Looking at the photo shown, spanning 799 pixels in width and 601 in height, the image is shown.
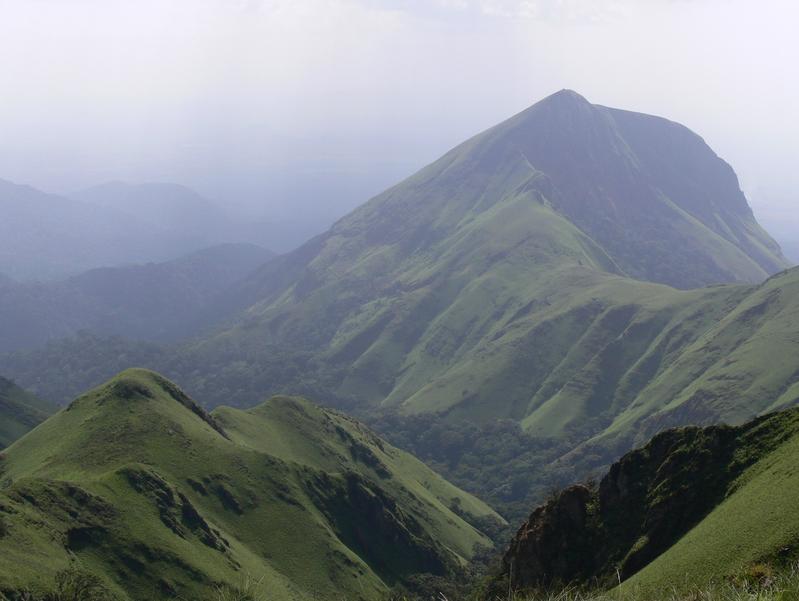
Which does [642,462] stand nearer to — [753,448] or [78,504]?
[753,448]

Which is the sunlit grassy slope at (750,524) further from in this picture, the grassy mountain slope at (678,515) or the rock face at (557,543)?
the rock face at (557,543)

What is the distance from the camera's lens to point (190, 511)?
120688 millimetres

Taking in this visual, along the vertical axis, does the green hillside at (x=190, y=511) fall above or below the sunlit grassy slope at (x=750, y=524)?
below

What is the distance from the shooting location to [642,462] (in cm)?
8544

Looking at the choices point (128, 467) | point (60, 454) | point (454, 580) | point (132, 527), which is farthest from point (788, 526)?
point (60, 454)

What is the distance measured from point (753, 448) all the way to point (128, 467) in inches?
3609

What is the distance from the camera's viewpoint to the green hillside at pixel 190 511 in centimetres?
10075

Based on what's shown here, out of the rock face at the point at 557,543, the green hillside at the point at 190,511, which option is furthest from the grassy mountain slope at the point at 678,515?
the green hillside at the point at 190,511

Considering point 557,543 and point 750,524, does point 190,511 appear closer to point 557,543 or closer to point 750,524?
point 557,543

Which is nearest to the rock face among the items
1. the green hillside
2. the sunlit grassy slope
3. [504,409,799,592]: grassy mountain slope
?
[504,409,799,592]: grassy mountain slope

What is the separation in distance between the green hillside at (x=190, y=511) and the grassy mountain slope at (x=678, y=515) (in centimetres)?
3465

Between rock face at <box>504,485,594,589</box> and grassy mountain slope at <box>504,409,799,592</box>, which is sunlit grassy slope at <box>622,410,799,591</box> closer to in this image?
grassy mountain slope at <box>504,409,799,592</box>

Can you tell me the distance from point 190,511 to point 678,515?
254 feet

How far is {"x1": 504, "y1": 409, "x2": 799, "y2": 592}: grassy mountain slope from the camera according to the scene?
5834cm
